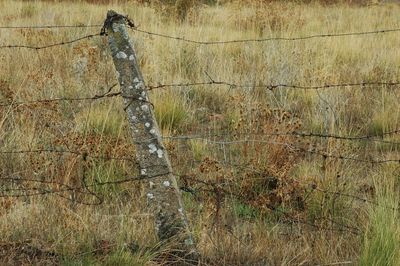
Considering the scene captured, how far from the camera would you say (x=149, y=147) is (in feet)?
9.16

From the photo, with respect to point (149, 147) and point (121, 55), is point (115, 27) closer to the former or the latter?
point (121, 55)

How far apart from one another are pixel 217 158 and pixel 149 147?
1693 millimetres

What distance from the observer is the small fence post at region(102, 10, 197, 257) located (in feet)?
9.07

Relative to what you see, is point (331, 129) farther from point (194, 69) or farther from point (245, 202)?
point (194, 69)

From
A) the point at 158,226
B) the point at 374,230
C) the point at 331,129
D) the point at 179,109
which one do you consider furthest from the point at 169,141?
the point at 374,230

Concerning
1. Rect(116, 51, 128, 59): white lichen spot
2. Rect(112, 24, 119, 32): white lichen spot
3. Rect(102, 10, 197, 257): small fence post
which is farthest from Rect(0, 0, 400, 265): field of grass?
Rect(112, 24, 119, 32): white lichen spot

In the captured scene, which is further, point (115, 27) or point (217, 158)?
point (217, 158)

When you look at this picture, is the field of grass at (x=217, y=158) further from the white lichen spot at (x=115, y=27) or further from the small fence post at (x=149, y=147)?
the white lichen spot at (x=115, y=27)

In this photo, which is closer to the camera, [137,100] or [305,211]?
[137,100]

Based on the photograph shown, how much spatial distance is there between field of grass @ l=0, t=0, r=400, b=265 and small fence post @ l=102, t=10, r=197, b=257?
0.45ft

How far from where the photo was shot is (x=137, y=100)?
Answer: 2777mm

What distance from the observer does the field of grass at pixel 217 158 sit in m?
2.97

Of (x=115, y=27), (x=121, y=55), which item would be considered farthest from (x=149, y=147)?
(x=115, y=27)

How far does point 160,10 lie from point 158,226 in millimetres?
8575
